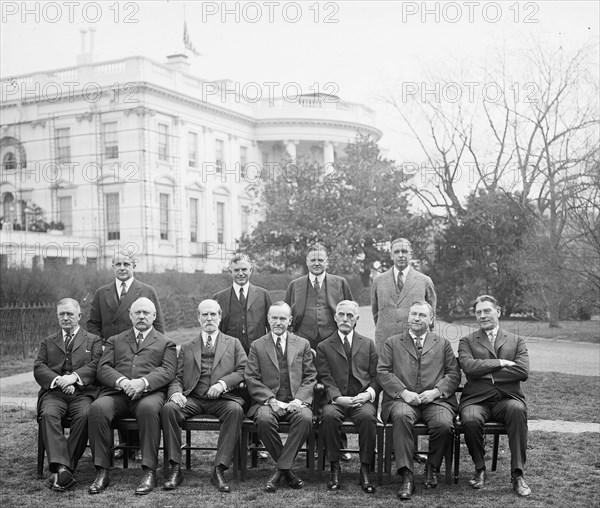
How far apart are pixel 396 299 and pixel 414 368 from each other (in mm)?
1368

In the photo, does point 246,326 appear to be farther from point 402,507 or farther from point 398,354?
point 402,507

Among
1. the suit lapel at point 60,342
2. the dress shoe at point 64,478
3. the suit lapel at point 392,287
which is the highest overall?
the suit lapel at point 392,287

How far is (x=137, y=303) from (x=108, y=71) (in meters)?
37.0

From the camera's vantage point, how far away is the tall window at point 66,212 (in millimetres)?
43531

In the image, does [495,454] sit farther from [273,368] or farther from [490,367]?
[273,368]

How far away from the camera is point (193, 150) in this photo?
153 feet

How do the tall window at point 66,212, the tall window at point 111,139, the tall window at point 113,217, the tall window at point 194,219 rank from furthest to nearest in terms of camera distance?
1. the tall window at point 194,219
2. the tall window at point 66,212
3. the tall window at point 113,217
4. the tall window at point 111,139

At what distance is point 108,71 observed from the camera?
42.3 metres

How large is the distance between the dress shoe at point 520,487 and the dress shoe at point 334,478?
5.03 ft

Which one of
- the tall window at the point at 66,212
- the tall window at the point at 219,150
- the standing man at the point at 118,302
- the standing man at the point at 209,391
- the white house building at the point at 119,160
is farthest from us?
the tall window at the point at 219,150

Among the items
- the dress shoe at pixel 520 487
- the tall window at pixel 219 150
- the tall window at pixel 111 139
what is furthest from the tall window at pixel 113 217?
the dress shoe at pixel 520 487

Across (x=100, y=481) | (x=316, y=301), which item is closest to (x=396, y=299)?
(x=316, y=301)

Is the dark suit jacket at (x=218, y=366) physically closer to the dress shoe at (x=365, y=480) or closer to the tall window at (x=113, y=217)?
the dress shoe at (x=365, y=480)

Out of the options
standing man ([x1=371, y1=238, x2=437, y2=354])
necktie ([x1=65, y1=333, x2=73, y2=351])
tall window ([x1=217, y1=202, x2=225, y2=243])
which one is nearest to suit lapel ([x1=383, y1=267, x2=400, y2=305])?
standing man ([x1=371, y1=238, x2=437, y2=354])
